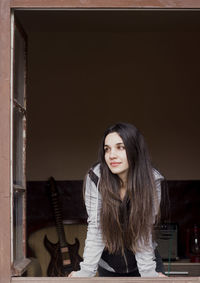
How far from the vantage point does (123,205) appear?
2.61 metres

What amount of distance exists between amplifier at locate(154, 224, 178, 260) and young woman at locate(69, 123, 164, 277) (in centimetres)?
248

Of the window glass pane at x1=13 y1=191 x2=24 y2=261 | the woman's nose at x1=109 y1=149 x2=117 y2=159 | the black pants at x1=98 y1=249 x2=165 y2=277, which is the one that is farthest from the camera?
the window glass pane at x1=13 y1=191 x2=24 y2=261

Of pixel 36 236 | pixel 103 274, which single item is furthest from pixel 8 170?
pixel 36 236

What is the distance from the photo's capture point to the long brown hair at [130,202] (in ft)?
8.39

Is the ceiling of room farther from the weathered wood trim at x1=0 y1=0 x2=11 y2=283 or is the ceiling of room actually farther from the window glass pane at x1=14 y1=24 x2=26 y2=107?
the weathered wood trim at x1=0 y1=0 x2=11 y2=283

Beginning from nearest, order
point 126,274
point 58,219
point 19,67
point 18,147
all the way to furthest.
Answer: point 126,274, point 18,147, point 19,67, point 58,219

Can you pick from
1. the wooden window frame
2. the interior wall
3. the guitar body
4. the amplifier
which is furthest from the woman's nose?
→ the interior wall

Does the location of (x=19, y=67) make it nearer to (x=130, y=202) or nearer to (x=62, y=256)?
(x=130, y=202)

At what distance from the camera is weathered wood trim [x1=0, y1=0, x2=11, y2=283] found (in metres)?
2.55

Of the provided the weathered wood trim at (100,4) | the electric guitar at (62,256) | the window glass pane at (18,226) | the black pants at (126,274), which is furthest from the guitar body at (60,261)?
the weathered wood trim at (100,4)

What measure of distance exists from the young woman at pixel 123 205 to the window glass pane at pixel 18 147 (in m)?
0.45

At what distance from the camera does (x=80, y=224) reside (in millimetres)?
5398

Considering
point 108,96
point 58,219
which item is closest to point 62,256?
point 58,219

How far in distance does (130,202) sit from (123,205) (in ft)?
0.11
